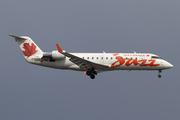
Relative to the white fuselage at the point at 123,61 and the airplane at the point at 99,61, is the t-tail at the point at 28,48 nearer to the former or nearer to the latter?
the airplane at the point at 99,61

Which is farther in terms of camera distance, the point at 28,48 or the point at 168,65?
the point at 28,48

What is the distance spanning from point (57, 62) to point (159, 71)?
13247 millimetres

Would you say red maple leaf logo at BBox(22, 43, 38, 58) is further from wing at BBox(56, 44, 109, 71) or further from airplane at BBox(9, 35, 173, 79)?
wing at BBox(56, 44, 109, 71)

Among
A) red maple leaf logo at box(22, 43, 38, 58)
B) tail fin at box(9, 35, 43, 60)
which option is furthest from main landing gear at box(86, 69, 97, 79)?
red maple leaf logo at box(22, 43, 38, 58)

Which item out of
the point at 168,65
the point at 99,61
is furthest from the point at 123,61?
the point at 168,65

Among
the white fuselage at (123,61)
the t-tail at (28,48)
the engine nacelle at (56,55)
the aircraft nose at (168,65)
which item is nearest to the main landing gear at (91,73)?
the white fuselage at (123,61)

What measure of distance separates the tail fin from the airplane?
1.91 ft

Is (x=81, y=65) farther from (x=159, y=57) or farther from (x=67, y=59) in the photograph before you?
(x=159, y=57)

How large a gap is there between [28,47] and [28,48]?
6.0 inches

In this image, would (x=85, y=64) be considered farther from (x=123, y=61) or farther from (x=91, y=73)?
(x=123, y=61)

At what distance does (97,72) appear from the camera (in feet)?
117

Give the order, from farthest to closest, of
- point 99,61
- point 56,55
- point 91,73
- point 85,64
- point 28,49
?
point 28,49, point 91,73, point 99,61, point 56,55, point 85,64

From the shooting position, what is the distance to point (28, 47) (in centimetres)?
3600

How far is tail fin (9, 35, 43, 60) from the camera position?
3575cm
